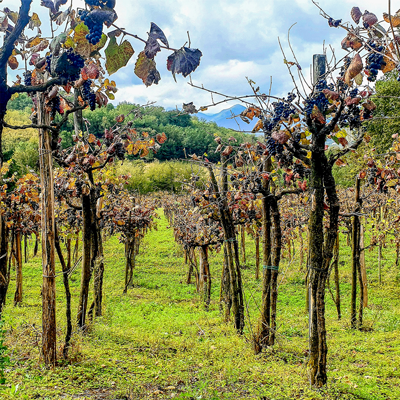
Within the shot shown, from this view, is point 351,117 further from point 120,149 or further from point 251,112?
point 120,149

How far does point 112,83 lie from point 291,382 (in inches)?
142

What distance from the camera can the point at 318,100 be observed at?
277 cm

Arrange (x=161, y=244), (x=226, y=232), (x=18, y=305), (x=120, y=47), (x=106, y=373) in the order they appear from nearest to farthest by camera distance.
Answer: (x=120, y=47), (x=106, y=373), (x=226, y=232), (x=18, y=305), (x=161, y=244)

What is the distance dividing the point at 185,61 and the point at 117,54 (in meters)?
0.24

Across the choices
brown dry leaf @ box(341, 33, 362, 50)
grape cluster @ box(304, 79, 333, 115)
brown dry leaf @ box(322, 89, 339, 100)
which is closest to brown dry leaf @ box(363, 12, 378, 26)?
brown dry leaf @ box(341, 33, 362, 50)

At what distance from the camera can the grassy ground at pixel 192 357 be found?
339 centimetres

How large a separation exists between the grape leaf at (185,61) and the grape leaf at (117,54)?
16 cm

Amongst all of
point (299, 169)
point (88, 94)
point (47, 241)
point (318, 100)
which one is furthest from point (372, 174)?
point (47, 241)

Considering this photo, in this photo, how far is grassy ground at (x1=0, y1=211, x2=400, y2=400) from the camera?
339 cm

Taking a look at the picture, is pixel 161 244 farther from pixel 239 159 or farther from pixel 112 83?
pixel 112 83

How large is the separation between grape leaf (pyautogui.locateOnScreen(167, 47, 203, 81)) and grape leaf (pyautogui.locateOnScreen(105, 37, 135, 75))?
161 mm

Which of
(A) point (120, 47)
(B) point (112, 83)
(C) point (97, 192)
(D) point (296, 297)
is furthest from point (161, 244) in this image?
(A) point (120, 47)

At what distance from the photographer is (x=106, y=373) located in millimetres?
3869

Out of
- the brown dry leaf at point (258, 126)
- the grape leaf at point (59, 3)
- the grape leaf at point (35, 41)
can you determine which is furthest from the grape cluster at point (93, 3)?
the brown dry leaf at point (258, 126)
